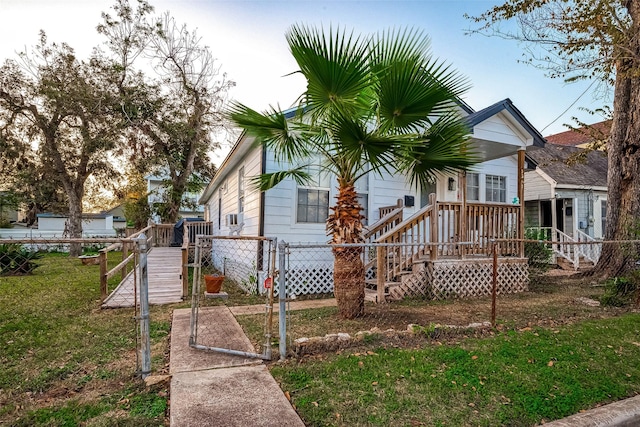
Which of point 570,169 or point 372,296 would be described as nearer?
point 372,296

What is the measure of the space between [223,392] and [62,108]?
756 inches

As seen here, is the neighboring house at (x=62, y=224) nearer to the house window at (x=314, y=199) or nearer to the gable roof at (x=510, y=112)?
the house window at (x=314, y=199)

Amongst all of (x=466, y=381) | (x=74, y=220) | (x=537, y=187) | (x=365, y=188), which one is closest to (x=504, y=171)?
(x=365, y=188)

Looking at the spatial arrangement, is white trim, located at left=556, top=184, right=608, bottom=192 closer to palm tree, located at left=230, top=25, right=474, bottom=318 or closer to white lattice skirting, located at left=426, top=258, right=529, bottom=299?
white lattice skirting, located at left=426, top=258, right=529, bottom=299

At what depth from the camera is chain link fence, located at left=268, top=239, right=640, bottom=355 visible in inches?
194

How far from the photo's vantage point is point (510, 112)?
877cm

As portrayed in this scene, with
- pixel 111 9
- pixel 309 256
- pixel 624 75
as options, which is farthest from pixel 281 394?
pixel 111 9

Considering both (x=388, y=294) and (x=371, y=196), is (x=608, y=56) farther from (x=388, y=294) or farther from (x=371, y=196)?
(x=388, y=294)

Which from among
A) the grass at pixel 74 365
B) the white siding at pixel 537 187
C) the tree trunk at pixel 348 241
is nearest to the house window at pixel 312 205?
the tree trunk at pixel 348 241

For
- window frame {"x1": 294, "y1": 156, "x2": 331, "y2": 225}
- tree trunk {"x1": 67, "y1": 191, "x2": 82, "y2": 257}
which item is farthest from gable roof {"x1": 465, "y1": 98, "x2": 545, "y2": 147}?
tree trunk {"x1": 67, "y1": 191, "x2": 82, "y2": 257}

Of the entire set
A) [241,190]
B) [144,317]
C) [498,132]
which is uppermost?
[498,132]

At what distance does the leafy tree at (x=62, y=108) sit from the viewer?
17.1m

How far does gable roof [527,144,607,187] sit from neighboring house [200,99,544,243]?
19.9ft

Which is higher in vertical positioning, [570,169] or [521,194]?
[570,169]
